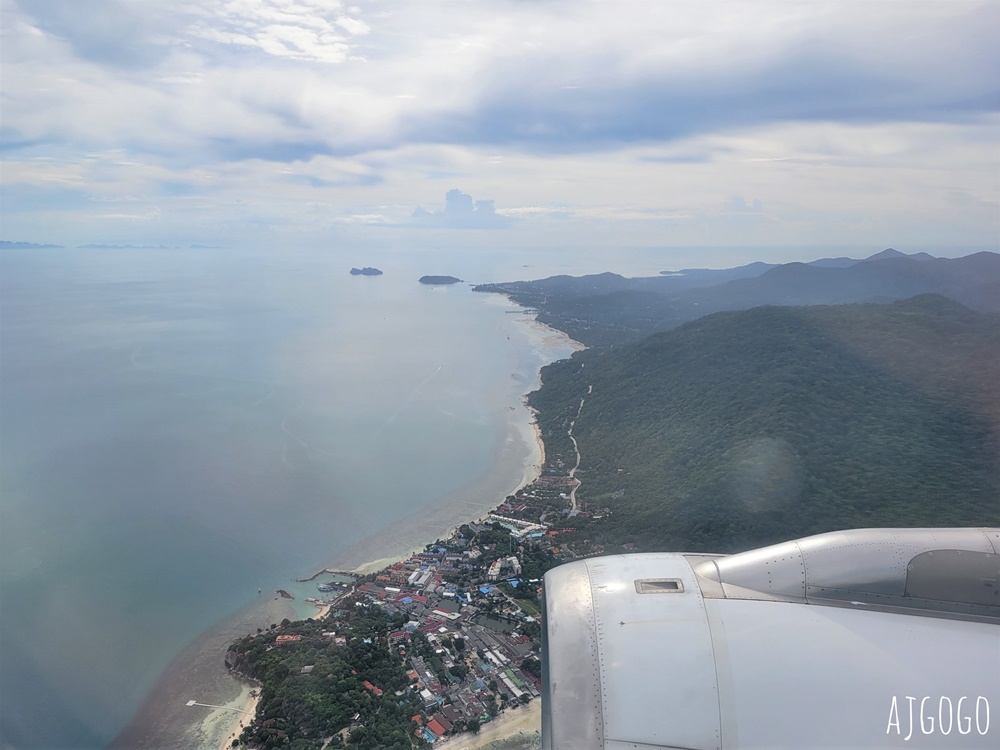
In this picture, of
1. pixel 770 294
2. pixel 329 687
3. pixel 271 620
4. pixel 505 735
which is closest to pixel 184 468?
pixel 271 620

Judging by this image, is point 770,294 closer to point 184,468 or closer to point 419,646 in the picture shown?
point 184,468

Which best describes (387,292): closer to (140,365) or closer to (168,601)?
(140,365)

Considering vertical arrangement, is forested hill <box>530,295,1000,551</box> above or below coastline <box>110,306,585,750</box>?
above

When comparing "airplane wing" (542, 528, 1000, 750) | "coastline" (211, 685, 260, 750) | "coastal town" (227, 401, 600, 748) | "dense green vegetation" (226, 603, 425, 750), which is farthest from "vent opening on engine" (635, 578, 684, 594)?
"coastline" (211, 685, 260, 750)

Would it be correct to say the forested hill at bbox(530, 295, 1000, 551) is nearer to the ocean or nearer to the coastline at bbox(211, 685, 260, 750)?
the ocean

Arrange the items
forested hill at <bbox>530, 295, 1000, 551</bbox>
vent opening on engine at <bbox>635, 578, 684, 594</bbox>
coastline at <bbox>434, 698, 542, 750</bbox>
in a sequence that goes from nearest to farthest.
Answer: vent opening on engine at <bbox>635, 578, 684, 594</bbox> → coastline at <bbox>434, 698, 542, 750</bbox> → forested hill at <bbox>530, 295, 1000, 551</bbox>

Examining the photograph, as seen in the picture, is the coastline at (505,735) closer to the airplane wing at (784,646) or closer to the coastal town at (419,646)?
the coastal town at (419,646)
